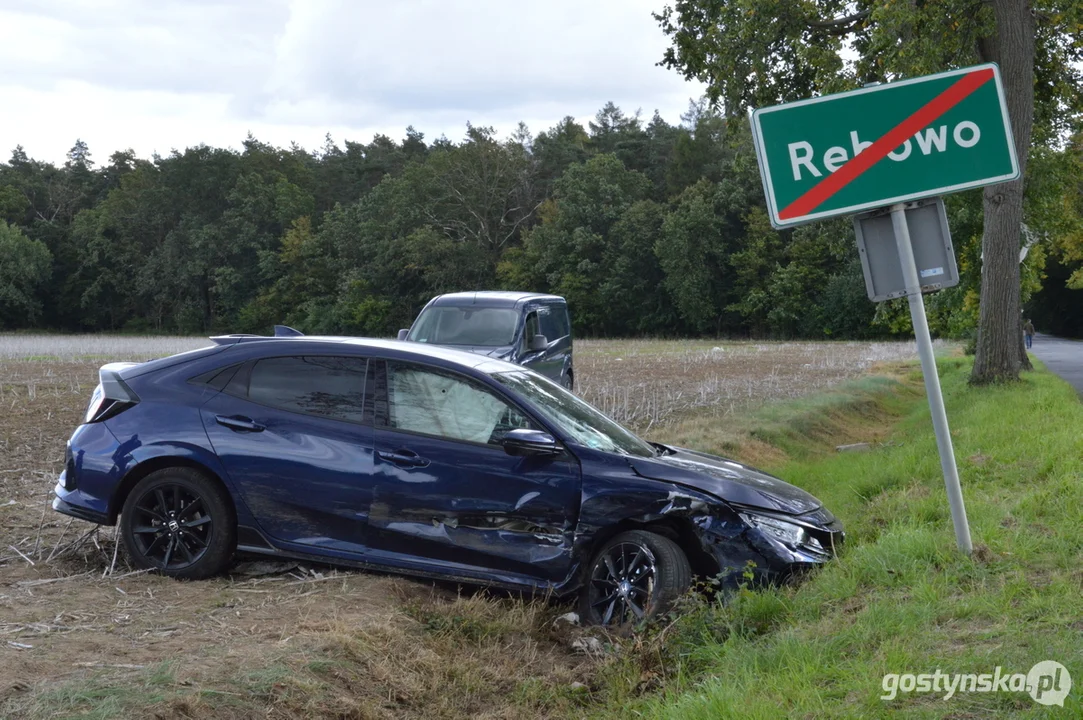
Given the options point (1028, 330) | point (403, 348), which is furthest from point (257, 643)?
point (1028, 330)

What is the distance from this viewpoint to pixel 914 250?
616 centimetres

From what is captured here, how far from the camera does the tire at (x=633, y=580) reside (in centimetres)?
590

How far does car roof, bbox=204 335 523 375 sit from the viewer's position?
6.79 metres

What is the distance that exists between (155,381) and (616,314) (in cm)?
6865

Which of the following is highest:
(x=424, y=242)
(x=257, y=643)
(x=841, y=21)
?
(x=424, y=242)

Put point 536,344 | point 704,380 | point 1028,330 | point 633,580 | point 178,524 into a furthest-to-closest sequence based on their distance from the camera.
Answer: point 1028,330 → point 704,380 → point 536,344 → point 178,524 → point 633,580

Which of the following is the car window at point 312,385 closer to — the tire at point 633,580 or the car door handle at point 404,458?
the car door handle at point 404,458

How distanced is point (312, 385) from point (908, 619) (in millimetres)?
3783

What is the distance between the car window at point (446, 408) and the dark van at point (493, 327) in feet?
24.1

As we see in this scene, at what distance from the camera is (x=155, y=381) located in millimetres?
7059

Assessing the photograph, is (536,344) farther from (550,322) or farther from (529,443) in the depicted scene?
(529,443)

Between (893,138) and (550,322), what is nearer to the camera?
(893,138)

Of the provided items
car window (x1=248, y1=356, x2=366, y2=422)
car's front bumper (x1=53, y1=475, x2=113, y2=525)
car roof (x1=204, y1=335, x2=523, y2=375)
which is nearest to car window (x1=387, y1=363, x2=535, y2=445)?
car roof (x1=204, y1=335, x2=523, y2=375)

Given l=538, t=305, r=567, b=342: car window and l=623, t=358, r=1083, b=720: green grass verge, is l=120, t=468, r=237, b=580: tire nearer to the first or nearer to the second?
l=623, t=358, r=1083, b=720: green grass verge
